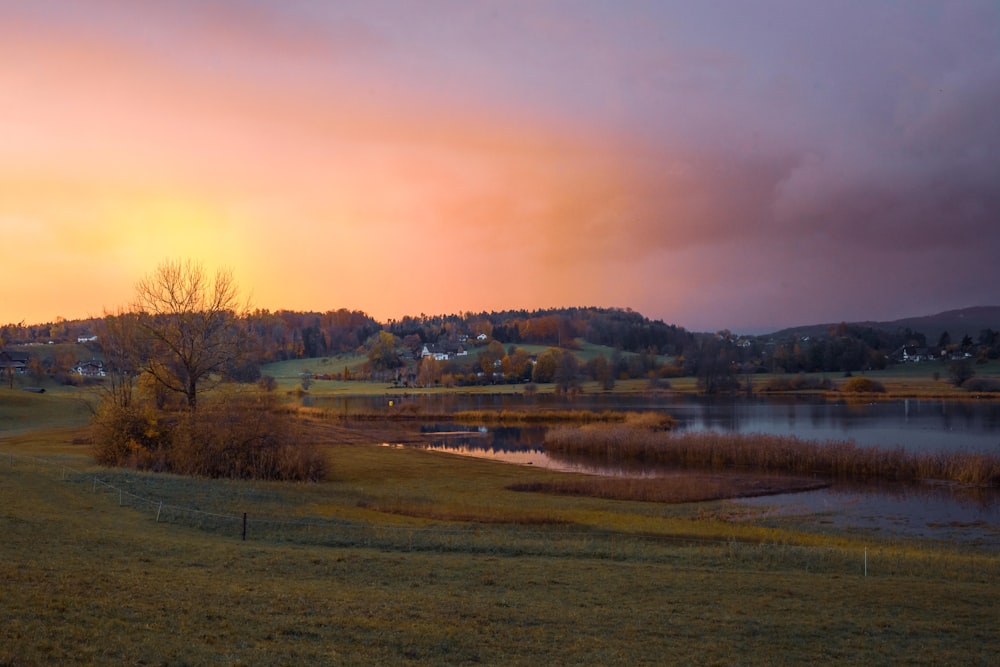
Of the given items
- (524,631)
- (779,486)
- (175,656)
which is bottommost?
(779,486)

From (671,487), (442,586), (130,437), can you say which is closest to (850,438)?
(671,487)

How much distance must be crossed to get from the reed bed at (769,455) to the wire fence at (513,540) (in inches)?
868

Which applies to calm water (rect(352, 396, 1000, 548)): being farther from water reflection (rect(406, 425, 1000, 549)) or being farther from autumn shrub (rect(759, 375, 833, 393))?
autumn shrub (rect(759, 375, 833, 393))

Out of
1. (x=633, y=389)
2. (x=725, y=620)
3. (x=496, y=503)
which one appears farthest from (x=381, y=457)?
(x=633, y=389)

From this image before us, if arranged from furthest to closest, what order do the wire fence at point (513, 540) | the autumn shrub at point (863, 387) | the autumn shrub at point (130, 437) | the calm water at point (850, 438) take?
the autumn shrub at point (863, 387)
the autumn shrub at point (130, 437)
the calm water at point (850, 438)
the wire fence at point (513, 540)

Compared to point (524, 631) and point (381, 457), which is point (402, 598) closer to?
point (524, 631)

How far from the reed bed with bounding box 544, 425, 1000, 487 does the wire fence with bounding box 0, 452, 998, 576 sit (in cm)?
2205

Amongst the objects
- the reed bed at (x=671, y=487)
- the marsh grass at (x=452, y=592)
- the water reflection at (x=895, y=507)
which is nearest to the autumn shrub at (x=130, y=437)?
the marsh grass at (x=452, y=592)

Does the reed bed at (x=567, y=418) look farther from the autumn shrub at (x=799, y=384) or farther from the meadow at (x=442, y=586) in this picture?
the autumn shrub at (x=799, y=384)

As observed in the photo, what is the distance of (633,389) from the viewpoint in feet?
451

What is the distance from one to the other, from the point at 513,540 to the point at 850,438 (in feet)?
149

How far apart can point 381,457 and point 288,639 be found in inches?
1664

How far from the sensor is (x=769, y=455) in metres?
51.2

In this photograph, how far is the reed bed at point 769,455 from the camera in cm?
4319
